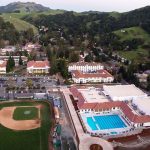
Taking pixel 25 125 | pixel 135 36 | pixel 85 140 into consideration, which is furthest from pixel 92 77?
pixel 135 36

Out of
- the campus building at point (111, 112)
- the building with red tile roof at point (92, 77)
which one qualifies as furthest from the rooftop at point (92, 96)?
the building with red tile roof at point (92, 77)

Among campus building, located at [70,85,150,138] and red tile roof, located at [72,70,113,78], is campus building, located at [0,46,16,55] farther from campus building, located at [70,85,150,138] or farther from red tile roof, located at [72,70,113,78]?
campus building, located at [70,85,150,138]

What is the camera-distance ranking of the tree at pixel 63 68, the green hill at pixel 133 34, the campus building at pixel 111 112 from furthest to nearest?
the green hill at pixel 133 34 → the tree at pixel 63 68 → the campus building at pixel 111 112

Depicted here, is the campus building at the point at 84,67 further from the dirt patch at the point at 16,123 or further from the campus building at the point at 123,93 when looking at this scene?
the dirt patch at the point at 16,123

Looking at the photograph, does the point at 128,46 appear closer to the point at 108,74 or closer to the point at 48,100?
the point at 108,74

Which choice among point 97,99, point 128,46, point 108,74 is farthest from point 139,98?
point 128,46
